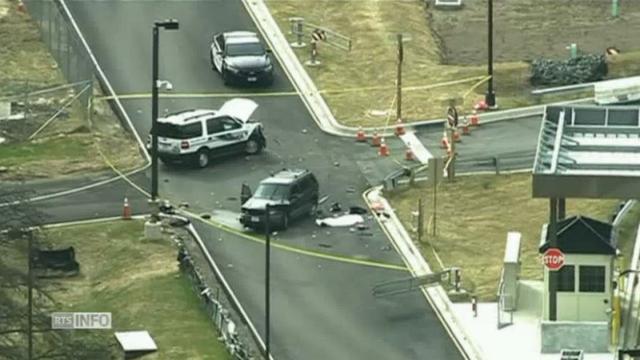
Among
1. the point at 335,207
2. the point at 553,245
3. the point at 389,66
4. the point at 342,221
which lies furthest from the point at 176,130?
the point at 553,245

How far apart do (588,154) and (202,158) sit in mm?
16677

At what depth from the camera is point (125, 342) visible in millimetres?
70312

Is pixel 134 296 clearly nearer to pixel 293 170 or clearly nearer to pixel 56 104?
pixel 293 170

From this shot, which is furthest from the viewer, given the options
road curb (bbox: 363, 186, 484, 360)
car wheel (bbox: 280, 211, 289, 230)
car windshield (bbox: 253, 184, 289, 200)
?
car windshield (bbox: 253, 184, 289, 200)

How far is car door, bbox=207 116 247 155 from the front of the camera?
87188 millimetres

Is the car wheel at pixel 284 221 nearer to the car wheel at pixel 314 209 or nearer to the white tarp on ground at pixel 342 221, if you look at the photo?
the white tarp on ground at pixel 342 221

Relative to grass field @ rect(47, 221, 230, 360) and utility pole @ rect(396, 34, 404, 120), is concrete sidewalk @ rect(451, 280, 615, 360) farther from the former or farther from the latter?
utility pole @ rect(396, 34, 404, 120)

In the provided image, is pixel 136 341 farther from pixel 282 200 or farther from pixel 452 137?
pixel 452 137

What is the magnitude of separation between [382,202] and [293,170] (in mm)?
2903

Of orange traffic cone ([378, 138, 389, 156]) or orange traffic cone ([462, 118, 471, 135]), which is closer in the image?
orange traffic cone ([378, 138, 389, 156])

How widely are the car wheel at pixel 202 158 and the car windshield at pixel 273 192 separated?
6.04 m

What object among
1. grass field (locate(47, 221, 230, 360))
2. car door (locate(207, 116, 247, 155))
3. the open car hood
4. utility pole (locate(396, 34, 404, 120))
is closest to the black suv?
grass field (locate(47, 221, 230, 360))

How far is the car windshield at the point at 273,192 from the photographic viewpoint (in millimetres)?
80562

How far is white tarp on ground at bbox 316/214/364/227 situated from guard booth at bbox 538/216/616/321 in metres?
10.9
